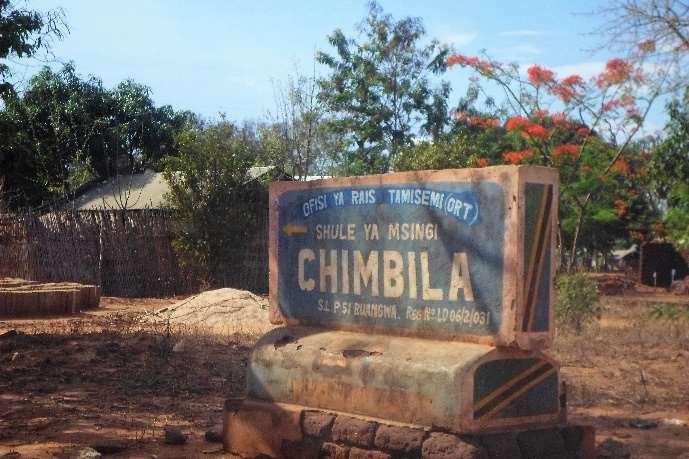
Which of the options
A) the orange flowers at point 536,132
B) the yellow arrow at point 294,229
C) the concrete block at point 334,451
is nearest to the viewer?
the concrete block at point 334,451

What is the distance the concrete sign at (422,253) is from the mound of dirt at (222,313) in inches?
231

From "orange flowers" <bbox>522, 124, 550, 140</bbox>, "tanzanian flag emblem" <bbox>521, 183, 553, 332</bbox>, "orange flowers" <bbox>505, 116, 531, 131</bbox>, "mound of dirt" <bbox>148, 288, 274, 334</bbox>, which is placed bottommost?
"mound of dirt" <bbox>148, 288, 274, 334</bbox>

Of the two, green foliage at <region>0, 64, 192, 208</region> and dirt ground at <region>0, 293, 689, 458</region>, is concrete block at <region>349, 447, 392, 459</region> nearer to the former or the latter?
dirt ground at <region>0, 293, 689, 458</region>

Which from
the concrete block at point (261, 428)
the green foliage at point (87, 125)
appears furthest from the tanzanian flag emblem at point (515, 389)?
the green foliage at point (87, 125)

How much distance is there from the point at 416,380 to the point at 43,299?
10.4 meters

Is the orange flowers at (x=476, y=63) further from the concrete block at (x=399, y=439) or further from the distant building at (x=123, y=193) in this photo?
the concrete block at (x=399, y=439)

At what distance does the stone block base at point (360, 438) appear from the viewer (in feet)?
15.4

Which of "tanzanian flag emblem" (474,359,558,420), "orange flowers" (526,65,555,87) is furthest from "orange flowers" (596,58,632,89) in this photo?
"tanzanian flag emblem" (474,359,558,420)

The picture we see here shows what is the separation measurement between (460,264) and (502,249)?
0.32 meters

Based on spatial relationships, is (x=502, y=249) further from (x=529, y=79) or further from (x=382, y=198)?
(x=529, y=79)

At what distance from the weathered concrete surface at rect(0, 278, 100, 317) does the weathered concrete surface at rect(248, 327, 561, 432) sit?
9.18 meters

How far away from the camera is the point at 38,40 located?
38.4ft

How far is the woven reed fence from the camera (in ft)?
60.2

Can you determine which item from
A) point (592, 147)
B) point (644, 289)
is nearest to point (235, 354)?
point (592, 147)
